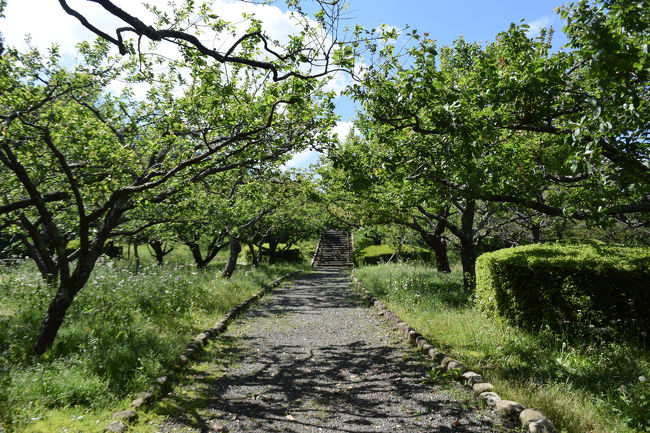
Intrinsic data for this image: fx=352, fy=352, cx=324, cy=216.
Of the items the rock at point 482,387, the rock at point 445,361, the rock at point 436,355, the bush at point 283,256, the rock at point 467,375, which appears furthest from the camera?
the bush at point 283,256

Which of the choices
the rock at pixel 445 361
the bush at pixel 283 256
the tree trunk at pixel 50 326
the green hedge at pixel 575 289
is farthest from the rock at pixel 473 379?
the bush at pixel 283 256

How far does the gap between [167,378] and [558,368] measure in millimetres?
5607

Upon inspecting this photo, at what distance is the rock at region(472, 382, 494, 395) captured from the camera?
4516 millimetres

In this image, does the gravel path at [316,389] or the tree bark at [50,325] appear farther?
the tree bark at [50,325]

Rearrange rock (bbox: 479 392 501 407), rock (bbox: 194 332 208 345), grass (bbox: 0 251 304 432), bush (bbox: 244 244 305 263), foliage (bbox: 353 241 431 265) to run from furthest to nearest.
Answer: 1. bush (bbox: 244 244 305 263)
2. foliage (bbox: 353 241 431 265)
3. rock (bbox: 194 332 208 345)
4. rock (bbox: 479 392 501 407)
5. grass (bbox: 0 251 304 432)

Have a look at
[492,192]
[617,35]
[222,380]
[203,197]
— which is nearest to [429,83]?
[617,35]

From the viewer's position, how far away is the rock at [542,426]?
3.53 metres

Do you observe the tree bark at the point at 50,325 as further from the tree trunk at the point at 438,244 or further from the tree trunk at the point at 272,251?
the tree trunk at the point at 272,251

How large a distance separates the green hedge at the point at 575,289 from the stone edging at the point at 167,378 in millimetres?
5994

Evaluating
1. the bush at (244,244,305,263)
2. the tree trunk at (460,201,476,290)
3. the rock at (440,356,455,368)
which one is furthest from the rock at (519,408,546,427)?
the bush at (244,244,305,263)

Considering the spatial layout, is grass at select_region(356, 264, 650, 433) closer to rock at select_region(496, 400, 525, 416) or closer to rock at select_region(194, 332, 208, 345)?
rock at select_region(496, 400, 525, 416)

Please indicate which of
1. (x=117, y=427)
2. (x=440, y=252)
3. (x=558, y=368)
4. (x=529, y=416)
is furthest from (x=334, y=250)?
(x=117, y=427)

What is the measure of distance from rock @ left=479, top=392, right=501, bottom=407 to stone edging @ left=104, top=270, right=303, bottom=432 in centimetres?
420

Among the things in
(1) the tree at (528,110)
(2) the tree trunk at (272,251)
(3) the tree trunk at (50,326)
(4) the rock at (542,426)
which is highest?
(1) the tree at (528,110)
